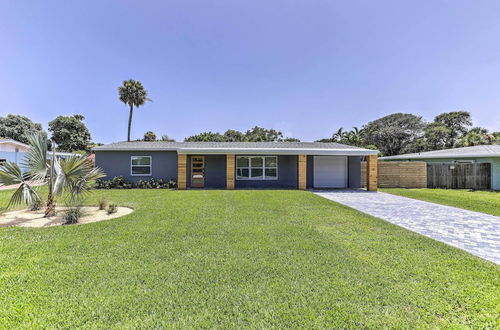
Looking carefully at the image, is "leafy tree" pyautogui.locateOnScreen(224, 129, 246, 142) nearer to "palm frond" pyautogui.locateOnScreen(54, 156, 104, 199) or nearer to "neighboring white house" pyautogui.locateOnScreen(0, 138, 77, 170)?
"neighboring white house" pyautogui.locateOnScreen(0, 138, 77, 170)

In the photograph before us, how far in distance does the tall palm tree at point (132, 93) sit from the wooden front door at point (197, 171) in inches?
757

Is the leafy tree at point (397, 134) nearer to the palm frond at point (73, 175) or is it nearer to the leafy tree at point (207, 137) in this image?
the leafy tree at point (207, 137)

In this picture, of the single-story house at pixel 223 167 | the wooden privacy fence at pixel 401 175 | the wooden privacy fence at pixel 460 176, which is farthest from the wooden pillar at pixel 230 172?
the wooden privacy fence at pixel 460 176

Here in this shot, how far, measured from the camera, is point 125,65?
15.7 meters

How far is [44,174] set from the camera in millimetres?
6285

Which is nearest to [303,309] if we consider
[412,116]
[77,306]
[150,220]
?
[77,306]

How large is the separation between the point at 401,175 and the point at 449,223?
10171mm

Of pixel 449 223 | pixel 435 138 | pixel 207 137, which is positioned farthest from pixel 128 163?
pixel 435 138

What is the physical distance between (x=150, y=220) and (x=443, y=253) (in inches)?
269

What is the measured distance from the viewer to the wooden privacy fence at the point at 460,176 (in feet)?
45.7

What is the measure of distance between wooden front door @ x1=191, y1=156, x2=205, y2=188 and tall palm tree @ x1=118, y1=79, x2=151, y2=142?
19232 mm

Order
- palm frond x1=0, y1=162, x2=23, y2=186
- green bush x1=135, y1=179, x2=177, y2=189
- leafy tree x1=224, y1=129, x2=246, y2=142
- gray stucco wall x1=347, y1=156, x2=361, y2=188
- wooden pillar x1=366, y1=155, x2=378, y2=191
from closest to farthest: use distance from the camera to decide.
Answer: palm frond x1=0, y1=162, x2=23, y2=186 → wooden pillar x1=366, y1=155, x2=378, y2=191 → green bush x1=135, y1=179, x2=177, y2=189 → gray stucco wall x1=347, y1=156, x2=361, y2=188 → leafy tree x1=224, y1=129, x2=246, y2=142

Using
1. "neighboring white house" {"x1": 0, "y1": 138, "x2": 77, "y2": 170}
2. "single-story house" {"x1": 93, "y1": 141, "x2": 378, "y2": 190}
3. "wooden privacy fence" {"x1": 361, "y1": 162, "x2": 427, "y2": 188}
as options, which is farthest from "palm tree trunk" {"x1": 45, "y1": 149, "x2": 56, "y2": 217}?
"wooden privacy fence" {"x1": 361, "y1": 162, "x2": 427, "y2": 188}

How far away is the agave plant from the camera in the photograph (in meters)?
5.85
